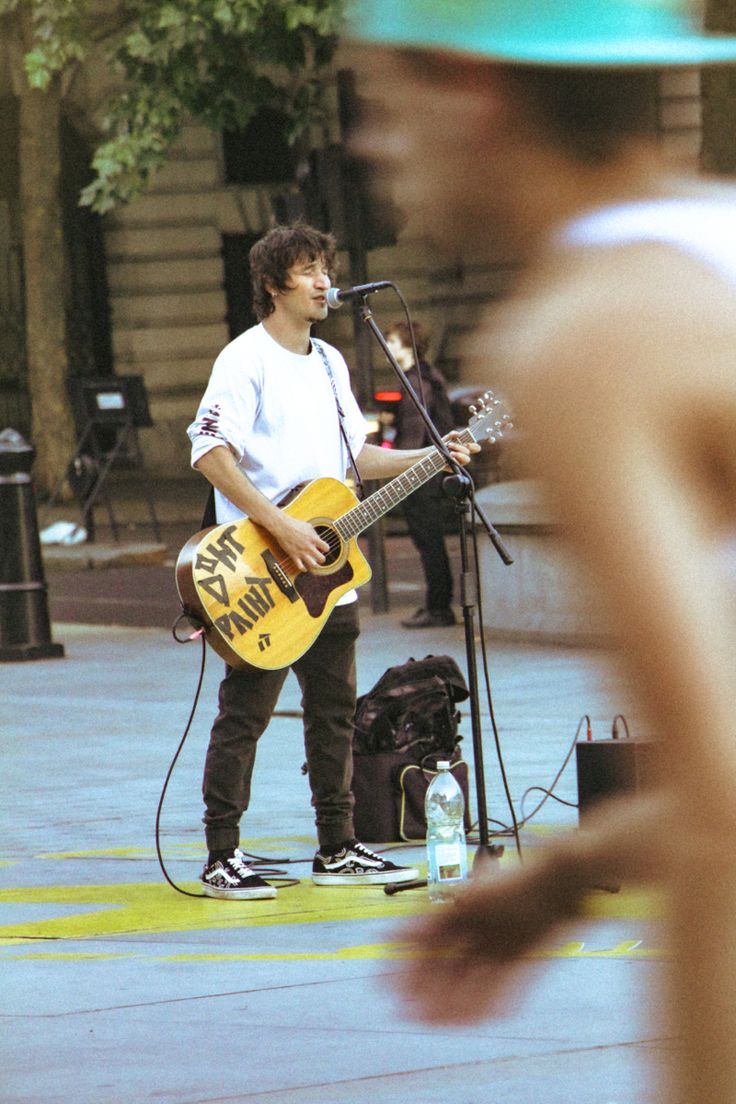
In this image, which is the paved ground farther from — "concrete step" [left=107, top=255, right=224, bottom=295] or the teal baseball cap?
"concrete step" [left=107, top=255, right=224, bottom=295]

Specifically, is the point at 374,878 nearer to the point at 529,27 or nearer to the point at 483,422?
the point at 483,422

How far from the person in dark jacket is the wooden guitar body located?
7139 millimetres

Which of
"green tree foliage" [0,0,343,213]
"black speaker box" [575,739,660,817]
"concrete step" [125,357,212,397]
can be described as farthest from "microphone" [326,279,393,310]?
"concrete step" [125,357,212,397]

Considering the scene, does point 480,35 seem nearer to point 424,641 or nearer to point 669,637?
point 669,637

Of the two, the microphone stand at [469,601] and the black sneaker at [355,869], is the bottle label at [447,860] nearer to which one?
the microphone stand at [469,601]

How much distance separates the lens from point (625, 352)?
6.03 ft

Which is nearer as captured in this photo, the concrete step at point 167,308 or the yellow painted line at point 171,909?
the yellow painted line at point 171,909

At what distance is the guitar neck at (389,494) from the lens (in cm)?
673

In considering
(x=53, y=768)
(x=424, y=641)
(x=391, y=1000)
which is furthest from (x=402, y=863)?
(x=424, y=641)

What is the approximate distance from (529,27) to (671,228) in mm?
202

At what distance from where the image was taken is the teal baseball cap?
1.91 meters

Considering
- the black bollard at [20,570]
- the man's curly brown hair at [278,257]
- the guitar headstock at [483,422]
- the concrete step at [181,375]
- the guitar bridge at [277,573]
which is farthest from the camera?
the concrete step at [181,375]

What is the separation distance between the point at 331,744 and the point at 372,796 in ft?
2.19

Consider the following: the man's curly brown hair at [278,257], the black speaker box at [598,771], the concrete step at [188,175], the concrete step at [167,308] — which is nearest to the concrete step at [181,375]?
the concrete step at [167,308]
